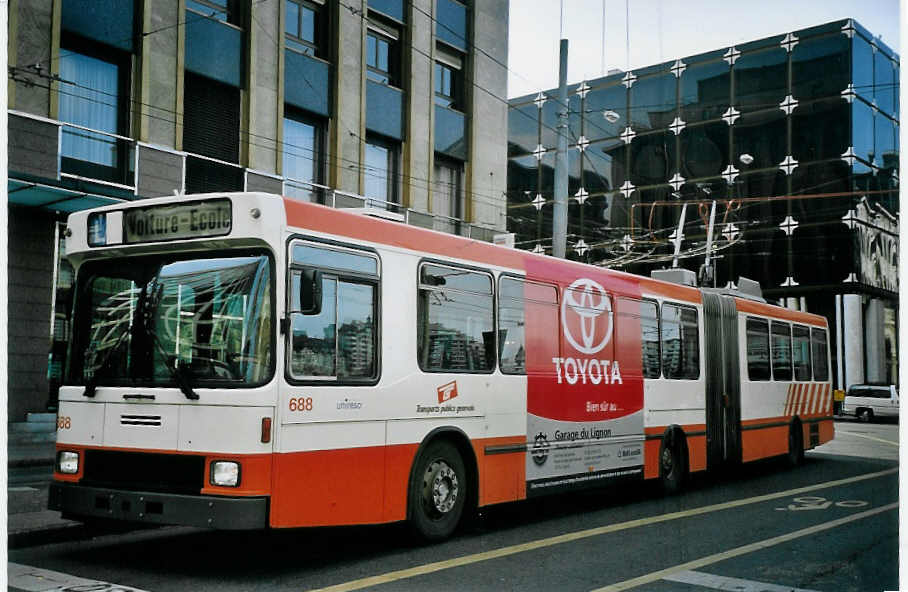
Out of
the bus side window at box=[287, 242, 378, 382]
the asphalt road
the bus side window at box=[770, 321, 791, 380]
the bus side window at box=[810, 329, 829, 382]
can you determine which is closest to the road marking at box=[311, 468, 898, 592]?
the asphalt road

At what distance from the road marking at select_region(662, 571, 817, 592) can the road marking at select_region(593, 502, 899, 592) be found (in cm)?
11

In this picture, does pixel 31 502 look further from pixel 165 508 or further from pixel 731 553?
pixel 731 553

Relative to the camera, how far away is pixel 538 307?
10.9m

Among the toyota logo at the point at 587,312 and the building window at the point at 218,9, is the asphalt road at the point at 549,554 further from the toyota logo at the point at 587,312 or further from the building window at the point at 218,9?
the building window at the point at 218,9

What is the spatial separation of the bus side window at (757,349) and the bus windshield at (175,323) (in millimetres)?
10601

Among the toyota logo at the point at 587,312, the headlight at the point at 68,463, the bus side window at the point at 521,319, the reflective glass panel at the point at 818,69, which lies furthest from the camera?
the reflective glass panel at the point at 818,69

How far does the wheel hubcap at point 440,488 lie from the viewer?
9.20 metres

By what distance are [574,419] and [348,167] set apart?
365 inches

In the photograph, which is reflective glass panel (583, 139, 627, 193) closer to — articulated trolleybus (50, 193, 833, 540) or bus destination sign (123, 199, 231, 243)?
articulated trolleybus (50, 193, 833, 540)

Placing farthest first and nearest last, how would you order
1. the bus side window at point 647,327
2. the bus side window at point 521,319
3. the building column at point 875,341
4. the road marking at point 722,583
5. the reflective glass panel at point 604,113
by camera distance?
the reflective glass panel at point 604,113, the building column at point 875,341, the bus side window at point 647,327, the bus side window at point 521,319, the road marking at point 722,583

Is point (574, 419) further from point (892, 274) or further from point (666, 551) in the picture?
Answer: point (892, 274)

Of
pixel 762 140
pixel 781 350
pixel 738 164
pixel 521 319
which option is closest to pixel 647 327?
pixel 521 319

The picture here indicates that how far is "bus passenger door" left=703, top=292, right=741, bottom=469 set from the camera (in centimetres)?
1481

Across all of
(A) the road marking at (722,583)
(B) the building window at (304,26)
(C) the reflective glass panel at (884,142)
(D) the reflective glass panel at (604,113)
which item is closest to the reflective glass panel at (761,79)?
(D) the reflective glass panel at (604,113)
